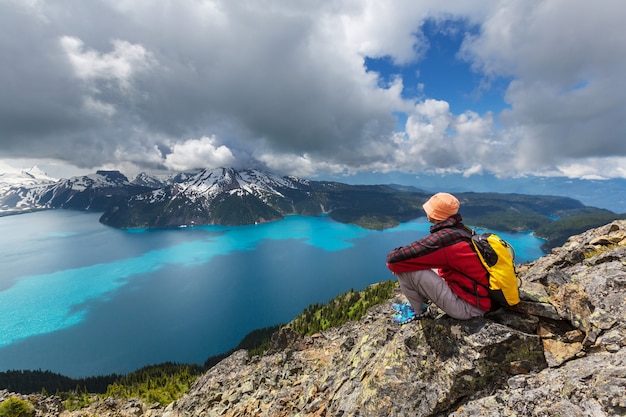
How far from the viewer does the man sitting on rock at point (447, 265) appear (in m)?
5.86

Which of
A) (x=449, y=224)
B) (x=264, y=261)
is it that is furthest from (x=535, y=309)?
(x=264, y=261)

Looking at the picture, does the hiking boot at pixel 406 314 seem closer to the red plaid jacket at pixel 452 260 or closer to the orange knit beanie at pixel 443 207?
the red plaid jacket at pixel 452 260

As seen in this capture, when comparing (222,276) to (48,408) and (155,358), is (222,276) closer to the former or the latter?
(155,358)

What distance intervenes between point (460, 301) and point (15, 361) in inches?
5308

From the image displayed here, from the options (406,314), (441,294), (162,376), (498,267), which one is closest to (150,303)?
(162,376)

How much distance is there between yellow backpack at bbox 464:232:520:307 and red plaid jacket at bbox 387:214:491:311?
130 millimetres

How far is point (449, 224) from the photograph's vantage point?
20.3 feet

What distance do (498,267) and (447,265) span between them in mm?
974

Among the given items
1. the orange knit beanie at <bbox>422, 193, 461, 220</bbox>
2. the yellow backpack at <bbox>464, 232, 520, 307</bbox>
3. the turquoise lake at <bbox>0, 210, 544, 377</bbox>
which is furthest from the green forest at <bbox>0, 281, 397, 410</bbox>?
the orange knit beanie at <bbox>422, 193, 461, 220</bbox>

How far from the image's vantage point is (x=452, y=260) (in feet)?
19.5

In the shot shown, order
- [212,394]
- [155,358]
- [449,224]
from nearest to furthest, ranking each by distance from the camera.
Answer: [449,224] < [212,394] < [155,358]

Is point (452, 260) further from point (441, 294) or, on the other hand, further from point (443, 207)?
point (443, 207)

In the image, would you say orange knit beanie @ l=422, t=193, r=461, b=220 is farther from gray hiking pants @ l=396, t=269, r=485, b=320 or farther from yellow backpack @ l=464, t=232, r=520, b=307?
gray hiking pants @ l=396, t=269, r=485, b=320

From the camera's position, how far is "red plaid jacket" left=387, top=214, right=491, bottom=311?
584 centimetres
